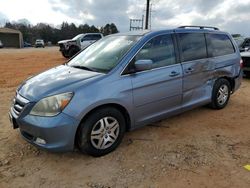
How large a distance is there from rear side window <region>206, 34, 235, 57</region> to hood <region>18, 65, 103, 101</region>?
2603mm

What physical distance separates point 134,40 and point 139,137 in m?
1.53

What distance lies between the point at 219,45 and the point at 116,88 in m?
2.88

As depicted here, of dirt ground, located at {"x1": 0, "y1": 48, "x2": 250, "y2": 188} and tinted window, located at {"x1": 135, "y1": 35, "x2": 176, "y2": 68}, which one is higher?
tinted window, located at {"x1": 135, "y1": 35, "x2": 176, "y2": 68}

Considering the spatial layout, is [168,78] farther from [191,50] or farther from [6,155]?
[6,155]

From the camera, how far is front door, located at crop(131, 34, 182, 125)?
4.16 m

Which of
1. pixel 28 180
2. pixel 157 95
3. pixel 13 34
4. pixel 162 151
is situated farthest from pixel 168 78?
pixel 13 34

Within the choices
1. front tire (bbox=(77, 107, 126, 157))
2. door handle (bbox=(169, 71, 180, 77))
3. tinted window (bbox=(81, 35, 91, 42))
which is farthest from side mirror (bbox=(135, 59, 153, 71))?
tinted window (bbox=(81, 35, 91, 42))

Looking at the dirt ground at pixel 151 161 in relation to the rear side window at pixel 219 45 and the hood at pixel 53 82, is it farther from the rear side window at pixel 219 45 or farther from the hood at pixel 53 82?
the rear side window at pixel 219 45

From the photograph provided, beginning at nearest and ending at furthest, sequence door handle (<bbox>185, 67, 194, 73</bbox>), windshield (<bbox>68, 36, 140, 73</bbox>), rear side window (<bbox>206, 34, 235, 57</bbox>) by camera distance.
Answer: windshield (<bbox>68, 36, 140, 73</bbox>) < door handle (<bbox>185, 67, 194, 73</bbox>) < rear side window (<bbox>206, 34, 235, 57</bbox>)

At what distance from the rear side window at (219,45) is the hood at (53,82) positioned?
8.54 feet

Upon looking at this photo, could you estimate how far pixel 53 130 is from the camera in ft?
11.3

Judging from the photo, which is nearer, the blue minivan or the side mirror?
the blue minivan

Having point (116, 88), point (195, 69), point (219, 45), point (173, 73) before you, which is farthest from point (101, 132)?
point (219, 45)

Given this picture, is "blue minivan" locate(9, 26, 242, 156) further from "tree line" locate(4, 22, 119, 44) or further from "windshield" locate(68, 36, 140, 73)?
"tree line" locate(4, 22, 119, 44)
